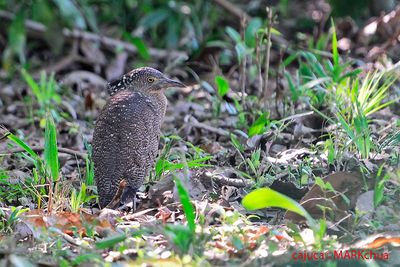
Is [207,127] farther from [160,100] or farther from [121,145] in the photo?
[121,145]

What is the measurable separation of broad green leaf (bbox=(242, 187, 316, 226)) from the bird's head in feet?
7.36

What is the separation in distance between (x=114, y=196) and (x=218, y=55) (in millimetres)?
4012

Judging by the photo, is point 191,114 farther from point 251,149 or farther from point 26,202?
point 26,202

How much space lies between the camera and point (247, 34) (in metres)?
8.10

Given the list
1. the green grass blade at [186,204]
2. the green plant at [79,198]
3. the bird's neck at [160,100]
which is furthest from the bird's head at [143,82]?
the green grass blade at [186,204]

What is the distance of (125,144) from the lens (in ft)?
17.3

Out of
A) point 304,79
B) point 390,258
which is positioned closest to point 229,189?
point 390,258

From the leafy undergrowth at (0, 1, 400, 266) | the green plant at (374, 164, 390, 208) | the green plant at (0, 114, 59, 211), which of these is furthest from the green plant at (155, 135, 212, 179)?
the green plant at (374, 164, 390, 208)

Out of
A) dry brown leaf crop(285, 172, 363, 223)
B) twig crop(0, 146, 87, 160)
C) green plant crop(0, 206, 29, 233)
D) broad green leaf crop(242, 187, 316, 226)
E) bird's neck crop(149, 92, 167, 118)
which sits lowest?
green plant crop(0, 206, 29, 233)

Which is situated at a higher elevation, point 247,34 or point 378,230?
point 247,34

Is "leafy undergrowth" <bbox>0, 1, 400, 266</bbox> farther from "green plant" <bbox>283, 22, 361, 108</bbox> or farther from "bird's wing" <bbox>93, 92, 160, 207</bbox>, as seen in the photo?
"bird's wing" <bbox>93, 92, 160, 207</bbox>

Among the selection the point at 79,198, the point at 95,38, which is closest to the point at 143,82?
the point at 79,198

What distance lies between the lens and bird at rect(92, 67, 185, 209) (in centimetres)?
515

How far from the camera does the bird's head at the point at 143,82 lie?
6.11 meters
